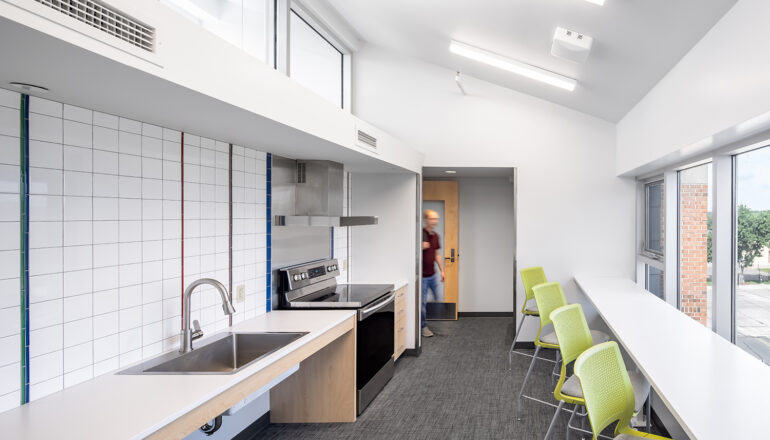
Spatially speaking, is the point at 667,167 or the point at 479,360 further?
the point at 479,360

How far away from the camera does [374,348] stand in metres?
3.87

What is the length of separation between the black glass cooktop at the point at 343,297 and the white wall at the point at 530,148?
177cm

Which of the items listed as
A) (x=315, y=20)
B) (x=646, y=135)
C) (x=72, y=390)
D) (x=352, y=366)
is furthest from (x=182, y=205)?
(x=646, y=135)

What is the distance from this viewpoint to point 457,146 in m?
5.31

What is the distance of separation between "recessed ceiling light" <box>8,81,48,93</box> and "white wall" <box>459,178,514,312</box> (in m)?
5.63

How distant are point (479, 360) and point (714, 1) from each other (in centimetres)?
366

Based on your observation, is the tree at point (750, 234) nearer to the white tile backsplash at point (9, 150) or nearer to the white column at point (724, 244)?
the white column at point (724, 244)

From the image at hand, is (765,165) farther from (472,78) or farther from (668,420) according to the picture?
(472,78)

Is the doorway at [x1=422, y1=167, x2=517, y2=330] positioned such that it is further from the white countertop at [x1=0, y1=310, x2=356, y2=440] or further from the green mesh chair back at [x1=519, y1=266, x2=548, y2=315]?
the white countertop at [x1=0, y1=310, x2=356, y2=440]

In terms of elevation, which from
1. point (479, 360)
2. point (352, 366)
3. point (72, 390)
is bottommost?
point (479, 360)

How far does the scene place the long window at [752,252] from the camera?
262 centimetres

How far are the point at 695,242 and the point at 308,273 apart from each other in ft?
9.79

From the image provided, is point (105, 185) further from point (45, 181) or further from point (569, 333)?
point (569, 333)


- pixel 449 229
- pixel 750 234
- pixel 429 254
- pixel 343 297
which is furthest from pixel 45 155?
pixel 449 229
